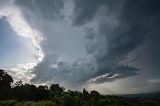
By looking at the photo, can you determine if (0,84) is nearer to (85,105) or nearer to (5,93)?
(5,93)

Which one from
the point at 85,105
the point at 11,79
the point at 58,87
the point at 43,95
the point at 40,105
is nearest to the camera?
the point at 40,105

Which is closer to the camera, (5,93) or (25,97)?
(25,97)

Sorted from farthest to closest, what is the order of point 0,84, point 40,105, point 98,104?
point 0,84 < point 98,104 < point 40,105

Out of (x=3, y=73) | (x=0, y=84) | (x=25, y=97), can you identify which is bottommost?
(x=25, y=97)

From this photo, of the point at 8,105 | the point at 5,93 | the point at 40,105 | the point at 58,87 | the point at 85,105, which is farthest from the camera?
the point at 58,87

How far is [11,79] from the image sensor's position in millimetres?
114500

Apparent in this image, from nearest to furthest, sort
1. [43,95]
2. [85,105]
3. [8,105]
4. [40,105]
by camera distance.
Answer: [40,105]
[8,105]
[85,105]
[43,95]

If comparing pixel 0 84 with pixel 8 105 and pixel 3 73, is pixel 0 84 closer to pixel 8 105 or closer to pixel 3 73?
pixel 3 73

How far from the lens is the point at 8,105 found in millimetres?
56188

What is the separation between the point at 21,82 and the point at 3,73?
11586 mm

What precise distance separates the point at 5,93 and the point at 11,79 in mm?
22220

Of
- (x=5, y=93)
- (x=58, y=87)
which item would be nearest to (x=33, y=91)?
(x=5, y=93)

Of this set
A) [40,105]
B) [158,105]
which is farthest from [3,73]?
[158,105]

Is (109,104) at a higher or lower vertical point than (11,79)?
lower
